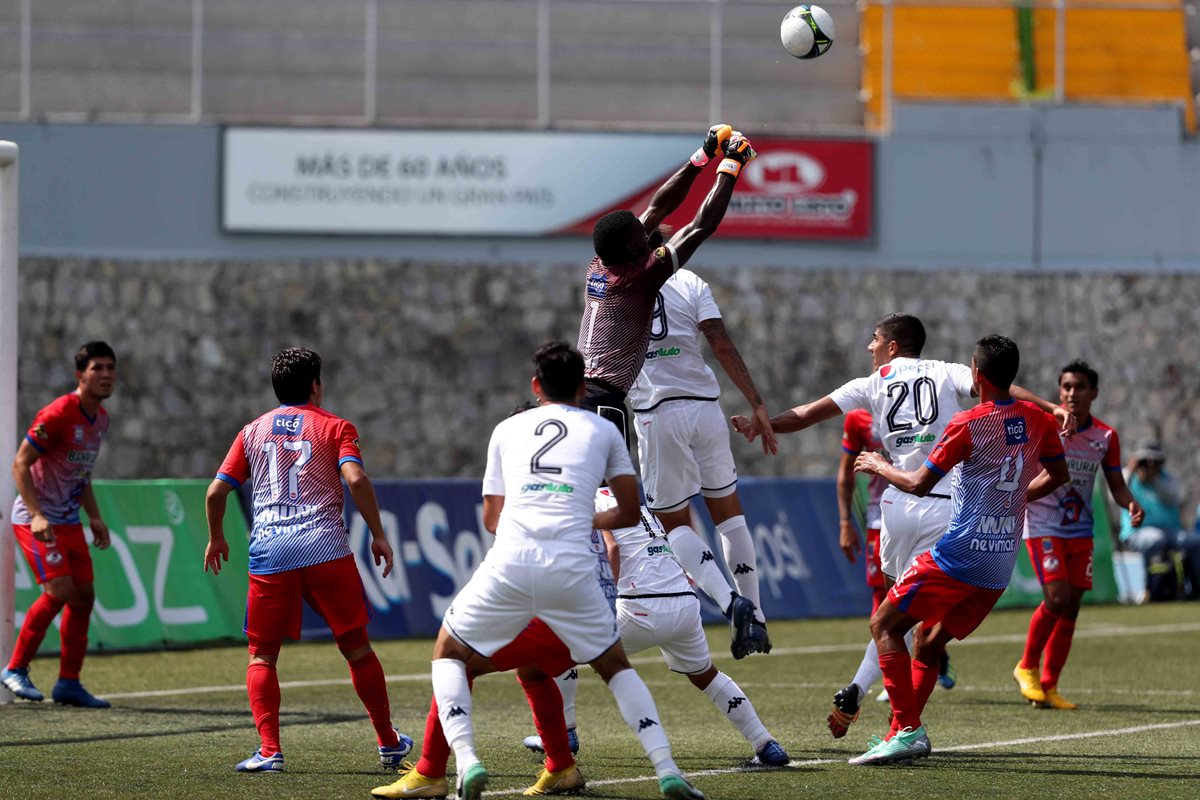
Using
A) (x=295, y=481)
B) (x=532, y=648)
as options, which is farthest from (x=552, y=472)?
(x=295, y=481)

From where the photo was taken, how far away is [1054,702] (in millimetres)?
12133

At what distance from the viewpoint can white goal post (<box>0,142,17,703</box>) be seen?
39.5ft

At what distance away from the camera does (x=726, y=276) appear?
25562mm

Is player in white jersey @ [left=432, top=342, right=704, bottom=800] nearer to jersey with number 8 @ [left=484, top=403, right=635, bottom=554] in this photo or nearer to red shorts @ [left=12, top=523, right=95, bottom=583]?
jersey with number 8 @ [left=484, top=403, right=635, bottom=554]

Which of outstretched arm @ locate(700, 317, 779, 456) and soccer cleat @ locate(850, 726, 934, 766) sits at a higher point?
outstretched arm @ locate(700, 317, 779, 456)

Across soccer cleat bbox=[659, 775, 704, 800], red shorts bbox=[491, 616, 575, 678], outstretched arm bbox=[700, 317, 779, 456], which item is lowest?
soccer cleat bbox=[659, 775, 704, 800]

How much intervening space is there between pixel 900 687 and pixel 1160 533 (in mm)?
14626

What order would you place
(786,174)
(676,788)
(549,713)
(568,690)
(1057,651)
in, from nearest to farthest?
(676,788) → (549,713) → (568,690) → (1057,651) → (786,174)

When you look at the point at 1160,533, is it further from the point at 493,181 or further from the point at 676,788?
the point at 676,788

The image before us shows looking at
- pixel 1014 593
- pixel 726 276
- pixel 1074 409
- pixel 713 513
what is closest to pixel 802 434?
pixel 726 276

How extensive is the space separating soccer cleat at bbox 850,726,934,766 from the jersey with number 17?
9.22 feet

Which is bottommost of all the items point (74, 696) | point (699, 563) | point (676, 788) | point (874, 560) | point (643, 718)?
point (74, 696)

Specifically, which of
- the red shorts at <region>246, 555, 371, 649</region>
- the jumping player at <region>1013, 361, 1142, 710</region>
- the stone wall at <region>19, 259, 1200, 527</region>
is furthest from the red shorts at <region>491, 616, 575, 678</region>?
the stone wall at <region>19, 259, 1200, 527</region>

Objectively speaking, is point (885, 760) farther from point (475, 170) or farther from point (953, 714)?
point (475, 170)
